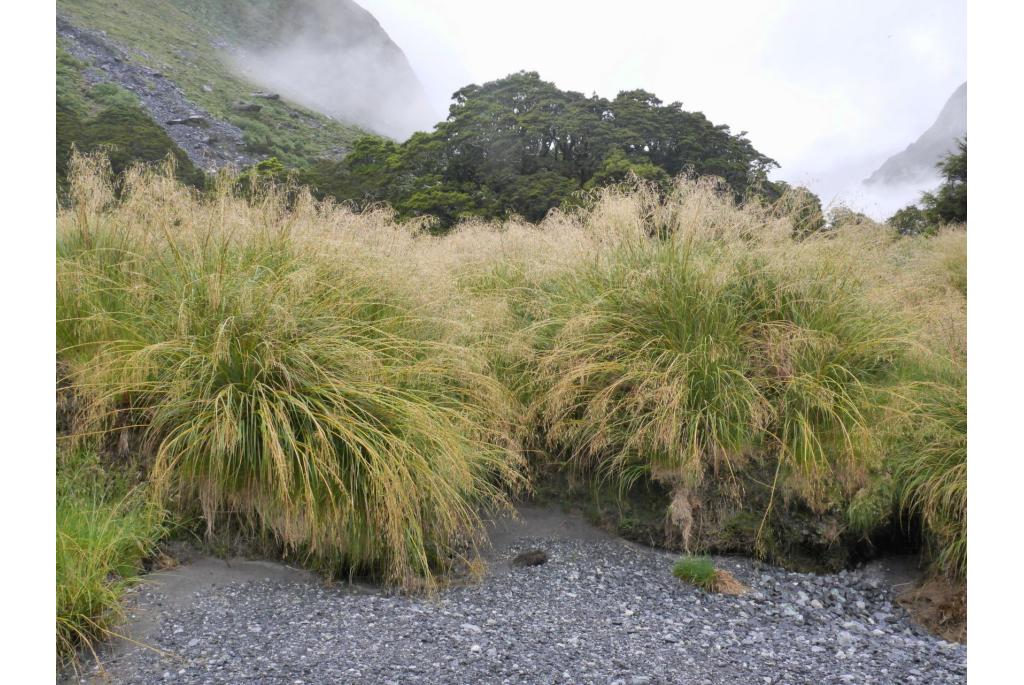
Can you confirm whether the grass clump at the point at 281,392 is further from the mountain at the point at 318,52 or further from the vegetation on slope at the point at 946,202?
the vegetation on slope at the point at 946,202

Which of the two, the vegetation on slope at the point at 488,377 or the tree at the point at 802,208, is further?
the tree at the point at 802,208

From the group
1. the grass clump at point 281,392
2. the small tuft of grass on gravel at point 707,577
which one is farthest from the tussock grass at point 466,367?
the small tuft of grass on gravel at point 707,577

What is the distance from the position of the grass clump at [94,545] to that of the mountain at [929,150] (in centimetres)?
972

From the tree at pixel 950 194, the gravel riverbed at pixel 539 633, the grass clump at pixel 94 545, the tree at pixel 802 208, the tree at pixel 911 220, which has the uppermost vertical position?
the tree at pixel 950 194

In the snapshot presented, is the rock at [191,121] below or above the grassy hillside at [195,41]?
below

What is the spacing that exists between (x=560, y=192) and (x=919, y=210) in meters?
6.70

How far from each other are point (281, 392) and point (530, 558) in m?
1.37

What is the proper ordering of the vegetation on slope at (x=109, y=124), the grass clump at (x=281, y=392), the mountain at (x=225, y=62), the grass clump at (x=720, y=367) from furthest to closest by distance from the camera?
the mountain at (x=225, y=62) < the vegetation on slope at (x=109, y=124) < the grass clump at (x=720, y=367) < the grass clump at (x=281, y=392)

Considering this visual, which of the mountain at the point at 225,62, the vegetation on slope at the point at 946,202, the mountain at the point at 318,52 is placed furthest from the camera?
the vegetation on slope at the point at 946,202

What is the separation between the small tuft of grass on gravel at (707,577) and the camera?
3.06 metres

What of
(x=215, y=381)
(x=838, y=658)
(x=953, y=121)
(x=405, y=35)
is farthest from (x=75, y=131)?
(x=953, y=121)

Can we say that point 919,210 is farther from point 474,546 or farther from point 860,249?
point 474,546

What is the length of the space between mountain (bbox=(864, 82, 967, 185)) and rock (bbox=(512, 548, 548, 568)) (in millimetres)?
8418

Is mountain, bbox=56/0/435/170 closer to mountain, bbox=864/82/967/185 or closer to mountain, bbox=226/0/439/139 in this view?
mountain, bbox=226/0/439/139
